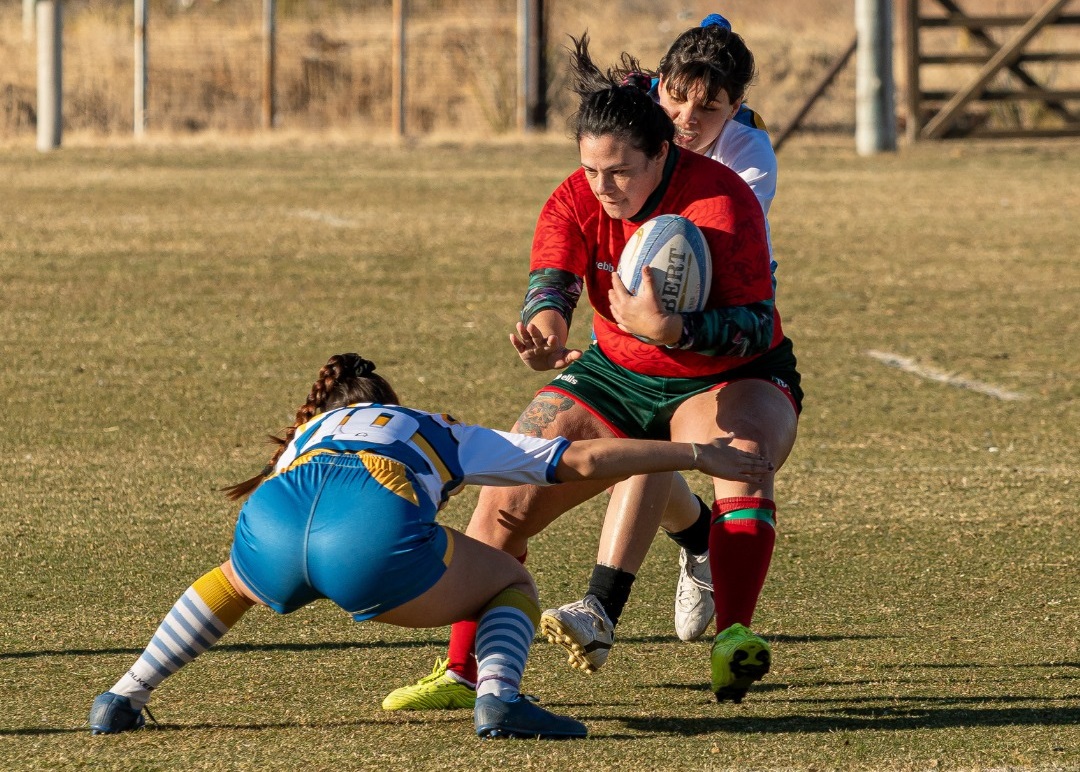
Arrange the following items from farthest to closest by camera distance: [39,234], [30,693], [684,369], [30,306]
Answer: [39,234], [30,306], [684,369], [30,693]

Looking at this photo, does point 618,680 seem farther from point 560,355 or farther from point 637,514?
point 560,355

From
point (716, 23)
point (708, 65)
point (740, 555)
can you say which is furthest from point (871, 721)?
point (716, 23)

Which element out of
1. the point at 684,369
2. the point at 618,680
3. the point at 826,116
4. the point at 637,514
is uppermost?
the point at 826,116

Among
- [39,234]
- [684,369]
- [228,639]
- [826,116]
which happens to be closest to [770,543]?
[684,369]

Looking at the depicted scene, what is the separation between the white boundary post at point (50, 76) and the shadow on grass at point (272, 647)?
17.4m

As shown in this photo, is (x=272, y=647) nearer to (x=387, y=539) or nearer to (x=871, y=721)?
(x=387, y=539)

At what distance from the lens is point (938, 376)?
10.2m

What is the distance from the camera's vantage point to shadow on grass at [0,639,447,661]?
17.0 ft

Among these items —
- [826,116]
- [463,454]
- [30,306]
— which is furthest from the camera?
[826,116]

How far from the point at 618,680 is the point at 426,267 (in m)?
8.85

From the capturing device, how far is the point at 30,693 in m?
4.79

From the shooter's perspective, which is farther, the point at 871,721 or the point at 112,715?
the point at 871,721

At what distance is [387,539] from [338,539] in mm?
113

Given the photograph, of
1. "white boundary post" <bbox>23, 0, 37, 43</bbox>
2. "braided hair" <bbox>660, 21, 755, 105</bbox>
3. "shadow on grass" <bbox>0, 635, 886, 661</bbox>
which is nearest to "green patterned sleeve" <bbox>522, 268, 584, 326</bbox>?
"braided hair" <bbox>660, 21, 755, 105</bbox>
